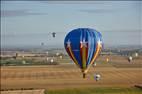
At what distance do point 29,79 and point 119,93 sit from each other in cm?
1724

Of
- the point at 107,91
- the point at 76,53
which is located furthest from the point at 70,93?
the point at 76,53

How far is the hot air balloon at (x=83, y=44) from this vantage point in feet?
86.7

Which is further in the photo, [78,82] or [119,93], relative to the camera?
[78,82]

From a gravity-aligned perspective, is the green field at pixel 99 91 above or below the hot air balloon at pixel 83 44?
below

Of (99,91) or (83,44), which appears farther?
(99,91)

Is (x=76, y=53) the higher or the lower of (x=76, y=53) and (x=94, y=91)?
the higher

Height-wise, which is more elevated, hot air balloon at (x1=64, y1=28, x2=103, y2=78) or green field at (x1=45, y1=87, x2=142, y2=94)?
hot air balloon at (x1=64, y1=28, x2=103, y2=78)

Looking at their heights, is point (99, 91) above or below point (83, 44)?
below

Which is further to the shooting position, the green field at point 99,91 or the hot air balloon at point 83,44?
the green field at point 99,91

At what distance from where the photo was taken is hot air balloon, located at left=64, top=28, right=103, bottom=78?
26422mm

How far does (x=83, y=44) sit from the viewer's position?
2677cm

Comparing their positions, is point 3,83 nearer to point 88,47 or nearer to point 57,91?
point 57,91

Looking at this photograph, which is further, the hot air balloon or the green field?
the green field

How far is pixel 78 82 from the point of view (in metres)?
44.9
